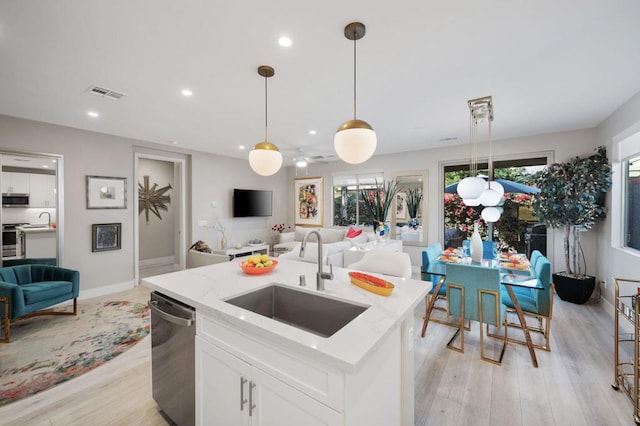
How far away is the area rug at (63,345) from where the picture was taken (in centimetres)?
219

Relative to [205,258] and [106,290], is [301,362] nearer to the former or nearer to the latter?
[205,258]

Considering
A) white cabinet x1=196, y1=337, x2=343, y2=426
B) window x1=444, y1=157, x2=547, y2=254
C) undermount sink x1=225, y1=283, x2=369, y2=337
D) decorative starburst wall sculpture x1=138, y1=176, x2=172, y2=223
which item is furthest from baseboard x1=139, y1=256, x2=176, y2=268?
window x1=444, y1=157, x2=547, y2=254

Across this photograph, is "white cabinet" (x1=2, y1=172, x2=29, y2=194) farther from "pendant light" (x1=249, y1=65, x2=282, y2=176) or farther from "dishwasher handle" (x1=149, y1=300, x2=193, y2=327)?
"pendant light" (x1=249, y1=65, x2=282, y2=176)

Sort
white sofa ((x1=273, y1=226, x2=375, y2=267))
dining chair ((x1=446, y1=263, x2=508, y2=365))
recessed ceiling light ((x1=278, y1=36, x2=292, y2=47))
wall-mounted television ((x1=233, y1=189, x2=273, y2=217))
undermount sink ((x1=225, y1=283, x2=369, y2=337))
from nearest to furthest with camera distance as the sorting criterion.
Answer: undermount sink ((x1=225, y1=283, x2=369, y2=337)) < recessed ceiling light ((x1=278, y1=36, x2=292, y2=47)) < dining chair ((x1=446, y1=263, x2=508, y2=365)) < white sofa ((x1=273, y1=226, x2=375, y2=267)) < wall-mounted television ((x1=233, y1=189, x2=273, y2=217))

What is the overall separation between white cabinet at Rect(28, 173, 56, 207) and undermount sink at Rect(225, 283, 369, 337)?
4.10 meters

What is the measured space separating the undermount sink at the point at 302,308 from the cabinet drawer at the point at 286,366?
259mm

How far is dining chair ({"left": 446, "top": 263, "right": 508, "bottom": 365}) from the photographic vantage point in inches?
90.9

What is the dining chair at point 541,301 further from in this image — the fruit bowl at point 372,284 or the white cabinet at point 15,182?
the white cabinet at point 15,182

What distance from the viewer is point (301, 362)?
1.01 metres

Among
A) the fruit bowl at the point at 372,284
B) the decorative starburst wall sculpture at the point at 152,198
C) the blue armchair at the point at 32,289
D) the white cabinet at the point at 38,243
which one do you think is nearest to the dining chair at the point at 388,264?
the fruit bowl at the point at 372,284

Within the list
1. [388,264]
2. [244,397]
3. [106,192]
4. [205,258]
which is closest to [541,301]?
[388,264]

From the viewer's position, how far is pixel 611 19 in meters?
1.70

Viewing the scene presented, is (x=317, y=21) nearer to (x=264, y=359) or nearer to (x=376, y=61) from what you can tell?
(x=376, y=61)

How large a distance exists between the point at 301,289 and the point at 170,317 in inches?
30.9
